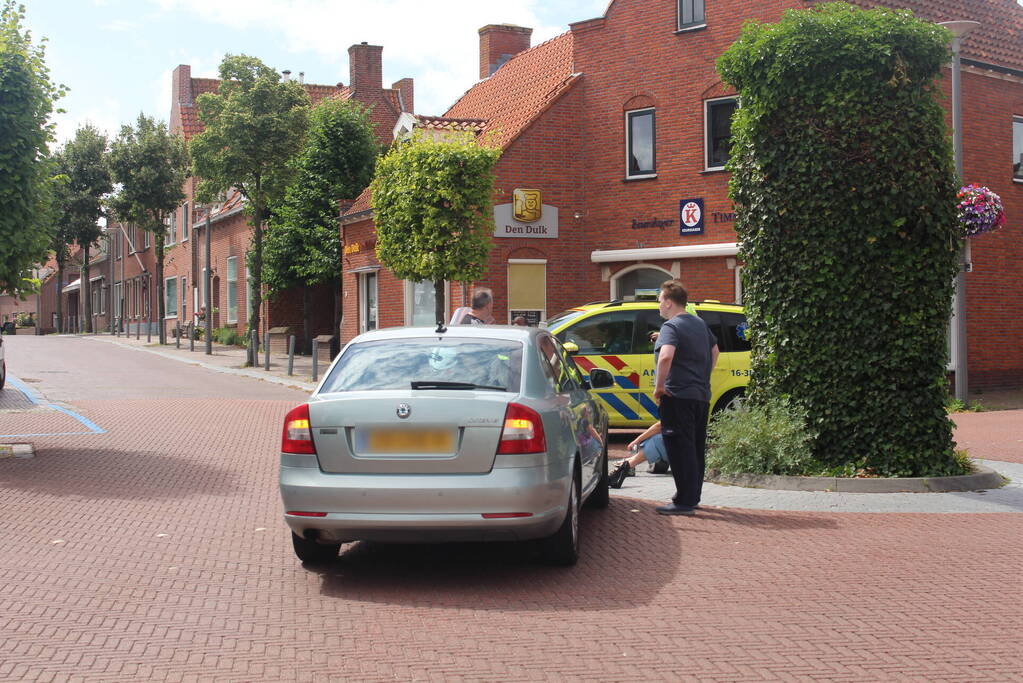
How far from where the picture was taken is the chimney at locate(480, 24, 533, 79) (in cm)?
3341

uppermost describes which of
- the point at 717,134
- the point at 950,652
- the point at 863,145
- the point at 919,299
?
the point at 717,134

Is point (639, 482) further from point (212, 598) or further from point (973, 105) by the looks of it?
point (973, 105)

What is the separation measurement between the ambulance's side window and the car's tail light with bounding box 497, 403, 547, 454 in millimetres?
6631

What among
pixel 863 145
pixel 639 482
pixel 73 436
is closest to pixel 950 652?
pixel 639 482

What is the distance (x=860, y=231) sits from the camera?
10.2m

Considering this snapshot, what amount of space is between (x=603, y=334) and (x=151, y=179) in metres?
35.1

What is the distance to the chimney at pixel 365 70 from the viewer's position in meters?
38.3

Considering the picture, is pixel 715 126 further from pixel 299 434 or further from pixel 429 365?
pixel 299 434

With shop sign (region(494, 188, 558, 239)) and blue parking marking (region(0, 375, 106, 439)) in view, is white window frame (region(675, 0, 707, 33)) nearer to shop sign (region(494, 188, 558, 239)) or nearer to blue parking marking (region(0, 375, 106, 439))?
shop sign (region(494, 188, 558, 239))

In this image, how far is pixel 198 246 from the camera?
48.7m

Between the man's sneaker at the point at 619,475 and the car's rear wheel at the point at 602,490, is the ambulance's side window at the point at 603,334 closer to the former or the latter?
the man's sneaker at the point at 619,475

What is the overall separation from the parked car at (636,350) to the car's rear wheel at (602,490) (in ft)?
12.6

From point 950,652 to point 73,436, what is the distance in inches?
446

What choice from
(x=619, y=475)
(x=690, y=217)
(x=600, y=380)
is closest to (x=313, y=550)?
(x=600, y=380)
